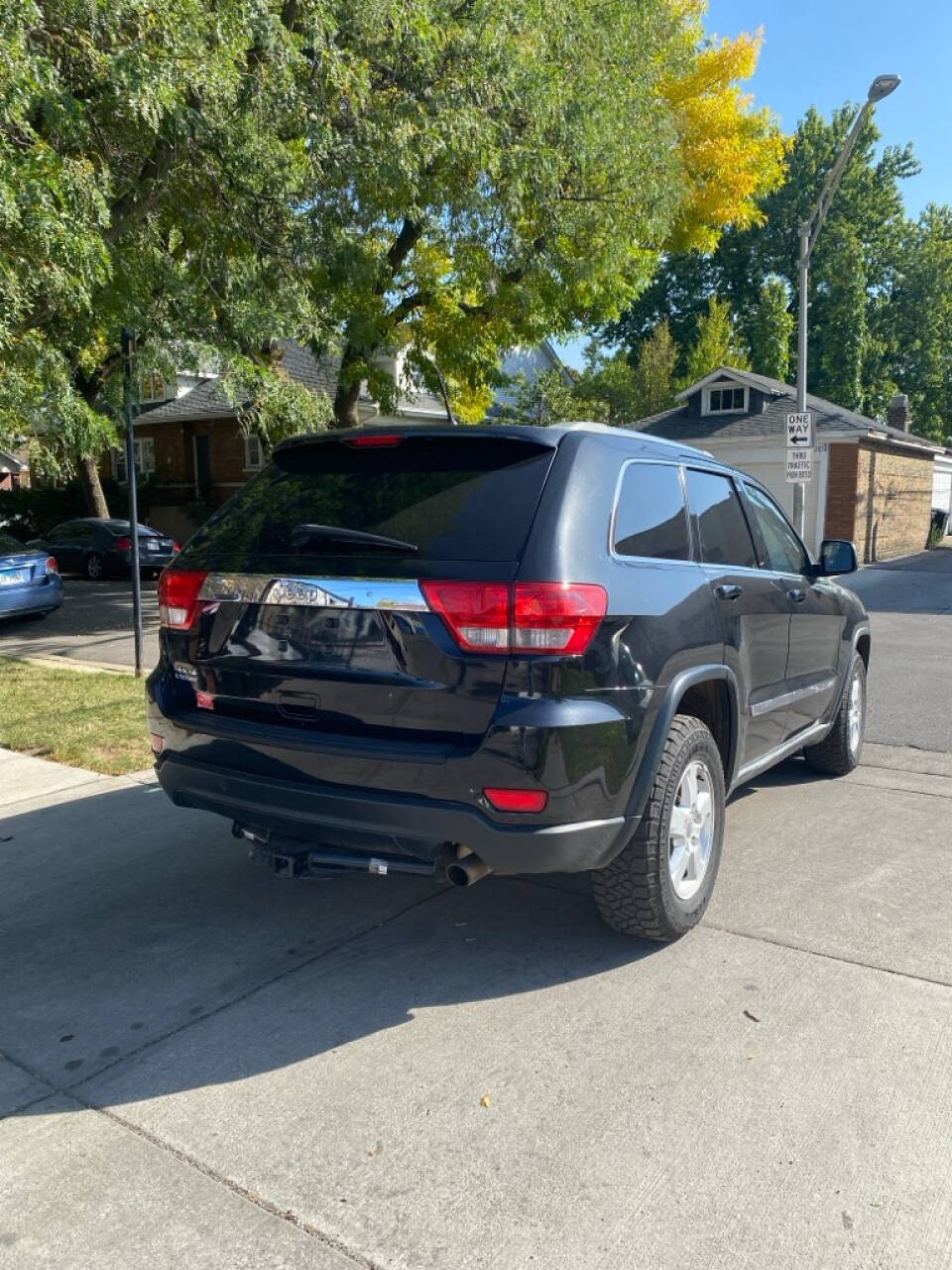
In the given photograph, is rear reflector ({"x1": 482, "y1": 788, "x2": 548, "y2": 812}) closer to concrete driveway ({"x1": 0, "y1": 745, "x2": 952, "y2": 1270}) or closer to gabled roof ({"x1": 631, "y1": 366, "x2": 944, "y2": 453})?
concrete driveway ({"x1": 0, "y1": 745, "x2": 952, "y2": 1270})

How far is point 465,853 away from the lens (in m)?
3.25

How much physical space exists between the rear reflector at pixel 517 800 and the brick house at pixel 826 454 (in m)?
24.8

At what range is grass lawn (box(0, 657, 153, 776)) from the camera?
657 cm

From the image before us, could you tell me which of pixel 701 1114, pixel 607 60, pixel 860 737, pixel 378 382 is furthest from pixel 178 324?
pixel 701 1114

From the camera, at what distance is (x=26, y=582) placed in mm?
12695

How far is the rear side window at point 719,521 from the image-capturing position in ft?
14.0

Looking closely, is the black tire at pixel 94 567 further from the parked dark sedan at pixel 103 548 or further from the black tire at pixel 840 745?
the black tire at pixel 840 745

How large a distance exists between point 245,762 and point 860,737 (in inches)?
174

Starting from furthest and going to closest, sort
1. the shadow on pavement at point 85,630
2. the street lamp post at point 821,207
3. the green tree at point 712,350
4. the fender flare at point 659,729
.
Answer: the green tree at point 712,350 < the street lamp post at point 821,207 < the shadow on pavement at point 85,630 < the fender flare at point 659,729

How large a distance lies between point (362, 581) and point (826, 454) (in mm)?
25658

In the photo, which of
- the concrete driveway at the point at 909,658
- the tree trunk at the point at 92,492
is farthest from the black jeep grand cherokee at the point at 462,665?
the tree trunk at the point at 92,492

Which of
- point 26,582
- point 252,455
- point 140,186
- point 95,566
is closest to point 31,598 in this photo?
point 26,582

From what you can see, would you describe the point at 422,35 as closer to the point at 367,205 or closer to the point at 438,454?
the point at 367,205

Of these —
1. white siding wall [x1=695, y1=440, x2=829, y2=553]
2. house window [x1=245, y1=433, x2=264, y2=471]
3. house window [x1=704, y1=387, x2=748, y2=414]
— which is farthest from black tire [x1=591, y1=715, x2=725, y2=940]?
house window [x1=245, y1=433, x2=264, y2=471]
